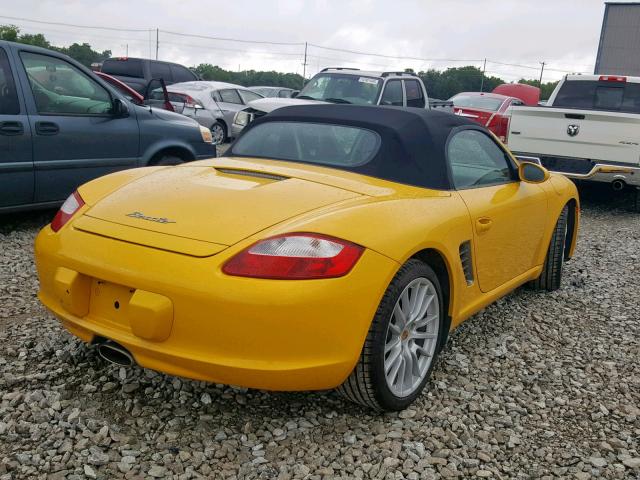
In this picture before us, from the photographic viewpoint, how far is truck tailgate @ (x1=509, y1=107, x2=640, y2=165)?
800 cm

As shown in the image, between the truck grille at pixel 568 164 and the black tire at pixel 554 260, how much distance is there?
12.3ft

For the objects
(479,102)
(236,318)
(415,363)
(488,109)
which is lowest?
(415,363)

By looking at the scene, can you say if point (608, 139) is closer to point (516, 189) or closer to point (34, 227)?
point (516, 189)

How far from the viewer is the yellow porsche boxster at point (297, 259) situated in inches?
94.1

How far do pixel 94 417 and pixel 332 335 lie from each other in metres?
1.13

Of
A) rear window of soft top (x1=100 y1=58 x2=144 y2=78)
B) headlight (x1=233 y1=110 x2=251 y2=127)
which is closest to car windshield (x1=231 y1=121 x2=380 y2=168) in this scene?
headlight (x1=233 y1=110 x2=251 y2=127)

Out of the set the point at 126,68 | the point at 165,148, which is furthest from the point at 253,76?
the point at 165,148

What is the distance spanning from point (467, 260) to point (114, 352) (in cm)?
177

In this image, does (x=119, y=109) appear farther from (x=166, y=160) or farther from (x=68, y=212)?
(x=68, y=212)

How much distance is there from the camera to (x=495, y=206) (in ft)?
11.8

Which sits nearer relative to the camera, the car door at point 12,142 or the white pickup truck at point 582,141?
the car door at point 12,142

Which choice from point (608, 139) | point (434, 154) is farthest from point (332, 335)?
point (608, 139)

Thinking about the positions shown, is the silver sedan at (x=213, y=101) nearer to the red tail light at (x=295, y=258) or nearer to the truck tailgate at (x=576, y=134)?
the truck tailgate at (x=576, y=134)

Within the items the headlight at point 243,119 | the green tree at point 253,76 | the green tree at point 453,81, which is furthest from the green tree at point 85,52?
the headlight at point 243,119
